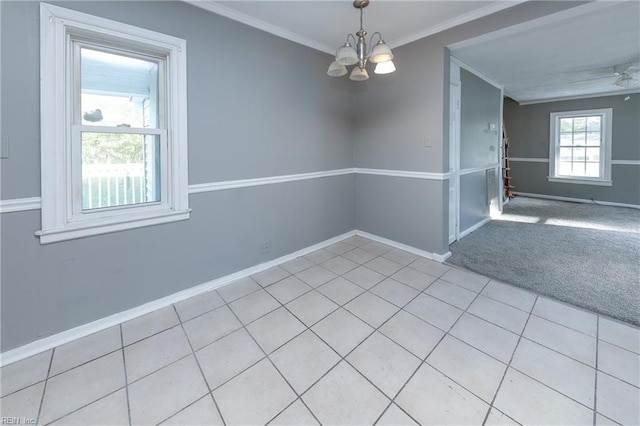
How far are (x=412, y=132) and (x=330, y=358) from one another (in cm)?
263

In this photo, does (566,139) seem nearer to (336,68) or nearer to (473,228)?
(473,228)

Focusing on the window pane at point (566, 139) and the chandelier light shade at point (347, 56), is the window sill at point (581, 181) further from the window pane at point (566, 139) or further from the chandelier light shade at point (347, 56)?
the chandelier light shade at point (347, 56)

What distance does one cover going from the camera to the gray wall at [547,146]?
5.56 meters

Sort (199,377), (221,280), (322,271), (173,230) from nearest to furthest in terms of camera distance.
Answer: (199,377)
(173,230)
(221,280)
(322,271)

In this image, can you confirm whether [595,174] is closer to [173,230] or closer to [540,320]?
[540,320]

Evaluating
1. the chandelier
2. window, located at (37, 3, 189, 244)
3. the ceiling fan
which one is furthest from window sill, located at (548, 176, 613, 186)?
window, located at (37, 3, 189, 244)

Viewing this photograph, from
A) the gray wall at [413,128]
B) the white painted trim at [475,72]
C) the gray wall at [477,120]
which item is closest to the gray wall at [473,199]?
the gray wall at [477,120]

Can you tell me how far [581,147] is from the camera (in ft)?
20.3

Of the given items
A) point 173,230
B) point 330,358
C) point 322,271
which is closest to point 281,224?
point 322,271

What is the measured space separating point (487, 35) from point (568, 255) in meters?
2.66

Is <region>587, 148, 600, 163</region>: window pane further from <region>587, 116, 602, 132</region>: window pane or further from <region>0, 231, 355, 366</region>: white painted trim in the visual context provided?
<region>0, 231, 355, 366</region>: white painted trim

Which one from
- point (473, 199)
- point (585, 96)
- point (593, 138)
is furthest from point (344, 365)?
point (585, 96)

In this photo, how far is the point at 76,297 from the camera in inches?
76.0

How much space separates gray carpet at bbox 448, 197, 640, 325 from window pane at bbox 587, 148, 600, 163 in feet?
4.63
